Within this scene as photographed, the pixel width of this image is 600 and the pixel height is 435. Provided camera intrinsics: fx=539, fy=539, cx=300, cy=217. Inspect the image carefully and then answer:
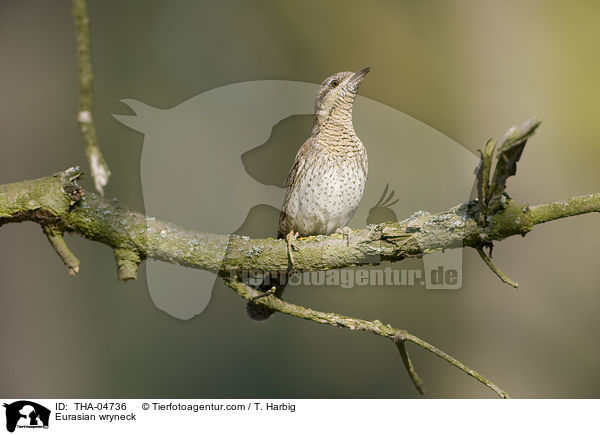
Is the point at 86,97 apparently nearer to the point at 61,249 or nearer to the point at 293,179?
the point at 61,249

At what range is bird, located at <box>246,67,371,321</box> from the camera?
295 centimetres

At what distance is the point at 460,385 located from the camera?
4.86m

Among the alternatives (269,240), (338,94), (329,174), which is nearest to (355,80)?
(338,94)

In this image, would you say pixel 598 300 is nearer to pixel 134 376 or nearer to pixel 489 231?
pixel 489 231

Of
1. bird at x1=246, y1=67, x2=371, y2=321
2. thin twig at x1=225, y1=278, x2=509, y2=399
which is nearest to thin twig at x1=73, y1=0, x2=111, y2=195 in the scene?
thin twig at x1=225, y1=278, x2=509, y2=399

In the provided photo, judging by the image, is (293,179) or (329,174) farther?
(293,179)

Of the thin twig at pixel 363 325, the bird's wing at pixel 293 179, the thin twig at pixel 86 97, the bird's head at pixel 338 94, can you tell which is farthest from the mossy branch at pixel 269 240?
the bird's head at pixel 338 94

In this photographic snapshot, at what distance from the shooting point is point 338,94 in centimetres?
305

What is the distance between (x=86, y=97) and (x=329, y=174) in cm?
174
